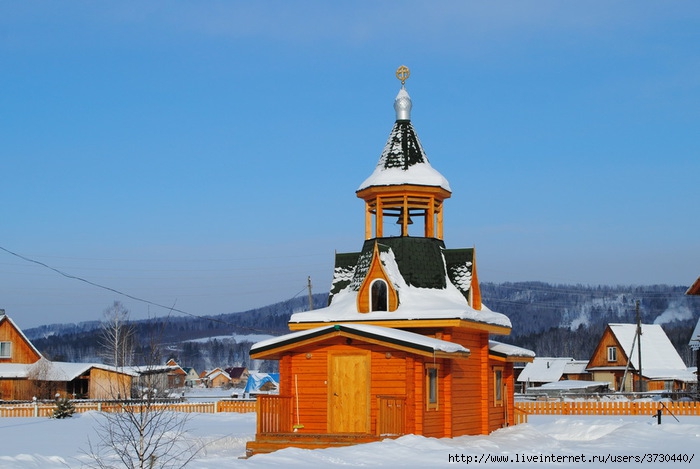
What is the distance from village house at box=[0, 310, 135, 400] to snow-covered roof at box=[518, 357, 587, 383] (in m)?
34.0

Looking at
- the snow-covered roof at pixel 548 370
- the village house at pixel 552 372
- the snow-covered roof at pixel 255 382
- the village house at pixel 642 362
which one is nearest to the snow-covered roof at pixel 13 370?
the snow-covered roof at pixel 255 382

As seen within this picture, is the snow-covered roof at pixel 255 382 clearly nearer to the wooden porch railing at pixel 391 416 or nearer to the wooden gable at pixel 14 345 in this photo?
the wooden gable at pixel 14 345

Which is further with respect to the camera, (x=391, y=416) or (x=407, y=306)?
(x=407, y=306)

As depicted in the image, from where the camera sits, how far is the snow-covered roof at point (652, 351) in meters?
66.4

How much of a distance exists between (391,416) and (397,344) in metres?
1.62

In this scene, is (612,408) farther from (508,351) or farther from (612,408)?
(508,351)

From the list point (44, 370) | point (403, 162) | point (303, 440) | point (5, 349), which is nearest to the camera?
point (303, 440)

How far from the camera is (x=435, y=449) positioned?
20.0 meters

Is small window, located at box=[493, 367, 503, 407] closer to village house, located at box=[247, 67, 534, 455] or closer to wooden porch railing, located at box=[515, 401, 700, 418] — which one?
village house, located at box=[247, 67, 534, 455]

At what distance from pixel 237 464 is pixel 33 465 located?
15.2ft

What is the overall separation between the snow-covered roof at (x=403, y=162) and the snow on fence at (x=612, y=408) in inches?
641

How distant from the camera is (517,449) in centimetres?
2191

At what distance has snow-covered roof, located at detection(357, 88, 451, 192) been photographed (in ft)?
87.0

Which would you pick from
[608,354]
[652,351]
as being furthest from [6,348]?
[652,351]
